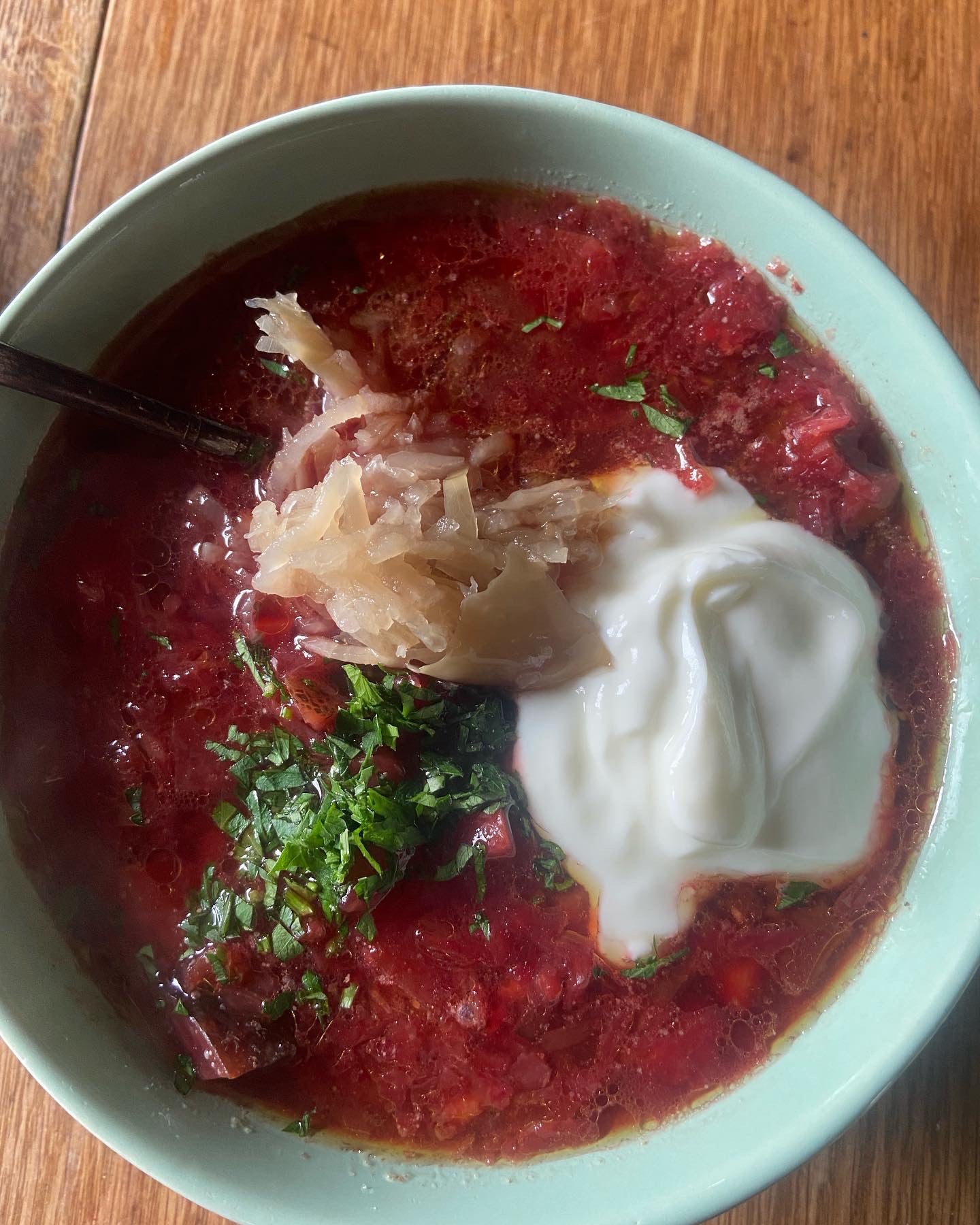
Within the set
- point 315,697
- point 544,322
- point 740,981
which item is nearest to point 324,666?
point 315,697

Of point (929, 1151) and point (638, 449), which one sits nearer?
point (929, 1151)

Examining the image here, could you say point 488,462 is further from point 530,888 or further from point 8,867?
point 8,867

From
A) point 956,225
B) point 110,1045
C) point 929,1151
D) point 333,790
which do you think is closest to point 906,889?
point 929,1151

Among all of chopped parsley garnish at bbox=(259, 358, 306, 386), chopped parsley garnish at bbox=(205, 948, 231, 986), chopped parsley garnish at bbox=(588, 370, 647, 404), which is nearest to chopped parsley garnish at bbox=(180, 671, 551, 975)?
chopped parsley garnish at bbox=(205, 948, 231, 986)

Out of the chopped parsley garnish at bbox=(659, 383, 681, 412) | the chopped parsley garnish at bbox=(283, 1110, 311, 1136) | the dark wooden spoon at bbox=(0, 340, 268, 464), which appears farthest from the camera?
the chopped parsley garnish at bbox=(659, 383, 681, 412)

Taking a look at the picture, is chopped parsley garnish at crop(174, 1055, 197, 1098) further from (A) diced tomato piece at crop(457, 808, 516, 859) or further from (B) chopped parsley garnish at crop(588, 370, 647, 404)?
(B) chopped parsley garnish at crop(588, 370, 647, 404)

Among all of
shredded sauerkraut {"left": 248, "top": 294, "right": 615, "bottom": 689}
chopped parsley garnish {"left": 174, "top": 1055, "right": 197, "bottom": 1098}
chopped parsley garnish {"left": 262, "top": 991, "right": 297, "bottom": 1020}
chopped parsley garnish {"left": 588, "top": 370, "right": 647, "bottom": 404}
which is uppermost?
chopped parsley garnish {"left": 588, "top": 370, "right": 647, "bottom": 404}
